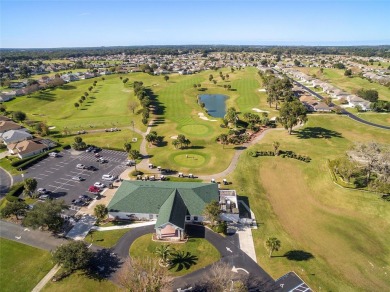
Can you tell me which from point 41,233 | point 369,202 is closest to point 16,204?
point 41,233

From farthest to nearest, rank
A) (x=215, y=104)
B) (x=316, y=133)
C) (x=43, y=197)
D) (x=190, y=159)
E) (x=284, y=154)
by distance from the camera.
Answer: (x=215, y=104) → (x=316, y=133) → (x=284, y=154) → (x=190, y=159) → (x=43, y=197)

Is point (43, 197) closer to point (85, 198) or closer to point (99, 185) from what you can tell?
point (85, 198)

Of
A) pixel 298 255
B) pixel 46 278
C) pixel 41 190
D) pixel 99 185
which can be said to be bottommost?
pixel 298 255

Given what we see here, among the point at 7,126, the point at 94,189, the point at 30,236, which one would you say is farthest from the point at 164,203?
the point at 7,126

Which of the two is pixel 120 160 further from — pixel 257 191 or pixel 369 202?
pixel 369 202

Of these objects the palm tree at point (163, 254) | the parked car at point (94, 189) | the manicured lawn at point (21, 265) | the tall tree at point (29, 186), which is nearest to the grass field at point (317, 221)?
the palm tree at point (163, 254)

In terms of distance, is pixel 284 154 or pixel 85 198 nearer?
pixel 85 198

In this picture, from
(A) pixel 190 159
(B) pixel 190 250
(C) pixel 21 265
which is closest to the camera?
(C) pixel 21 265
